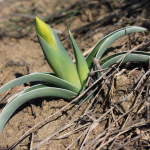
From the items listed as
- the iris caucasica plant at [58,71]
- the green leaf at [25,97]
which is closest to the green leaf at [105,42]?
the iris caucasica plant at [58,71]

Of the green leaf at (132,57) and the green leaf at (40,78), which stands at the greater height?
the green leaf at (132,57)

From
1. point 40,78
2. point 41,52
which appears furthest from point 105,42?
point 41,52

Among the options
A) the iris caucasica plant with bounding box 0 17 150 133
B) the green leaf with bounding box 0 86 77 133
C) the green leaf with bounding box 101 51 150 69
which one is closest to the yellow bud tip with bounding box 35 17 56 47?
the iris caucasica plant with bounding box 0 17 150 133

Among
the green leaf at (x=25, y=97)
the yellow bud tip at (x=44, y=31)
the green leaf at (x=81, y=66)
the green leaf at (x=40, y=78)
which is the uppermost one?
the yellow bud tip at (x=44, y=31)

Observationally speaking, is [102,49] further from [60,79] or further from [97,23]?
[97,23]

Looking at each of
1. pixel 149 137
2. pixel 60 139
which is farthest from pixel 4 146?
pixel 149 137

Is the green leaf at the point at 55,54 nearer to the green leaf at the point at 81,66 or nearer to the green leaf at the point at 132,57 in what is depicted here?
the green leaf at the point at 81,66

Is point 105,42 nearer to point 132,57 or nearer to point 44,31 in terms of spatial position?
point 132,57

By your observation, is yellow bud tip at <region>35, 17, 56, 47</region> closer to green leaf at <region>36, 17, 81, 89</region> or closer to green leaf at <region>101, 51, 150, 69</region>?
green leaf at <region>36, 17, 81, 89</region>
